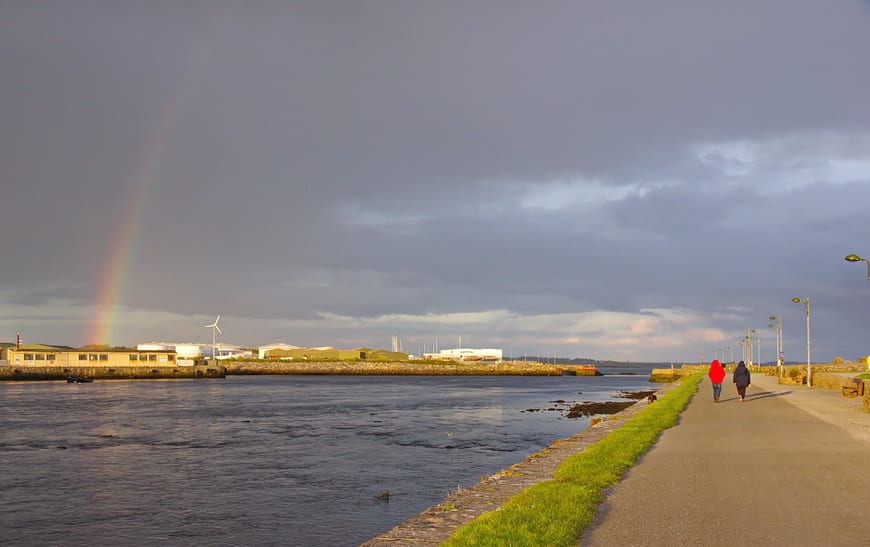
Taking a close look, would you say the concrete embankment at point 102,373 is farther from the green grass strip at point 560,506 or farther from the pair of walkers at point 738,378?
the green grass strip at point 560,506

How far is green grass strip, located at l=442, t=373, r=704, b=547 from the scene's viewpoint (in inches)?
388

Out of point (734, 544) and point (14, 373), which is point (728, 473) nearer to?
point (734, 544)

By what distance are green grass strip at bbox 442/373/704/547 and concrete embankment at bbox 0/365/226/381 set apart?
130 meters

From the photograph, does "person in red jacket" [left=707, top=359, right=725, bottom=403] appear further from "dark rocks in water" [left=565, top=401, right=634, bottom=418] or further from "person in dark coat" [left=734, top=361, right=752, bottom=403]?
"dark rocks in water" [left=565, top=401, right=634, bottom=418]

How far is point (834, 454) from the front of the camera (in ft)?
59.5

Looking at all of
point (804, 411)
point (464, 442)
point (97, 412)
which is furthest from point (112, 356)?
point (804, 411)

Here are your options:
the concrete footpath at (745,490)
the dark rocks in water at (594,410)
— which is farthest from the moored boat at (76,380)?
the concrete footpath at (745,490)

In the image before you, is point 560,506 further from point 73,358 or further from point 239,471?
point 73,358

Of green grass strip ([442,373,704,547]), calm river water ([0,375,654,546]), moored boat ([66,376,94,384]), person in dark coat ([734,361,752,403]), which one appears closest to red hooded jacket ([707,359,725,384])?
person in dark coat ([734,361,752,403])

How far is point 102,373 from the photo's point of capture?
461ft

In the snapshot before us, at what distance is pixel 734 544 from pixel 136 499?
57.5 ft

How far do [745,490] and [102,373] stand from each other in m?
146

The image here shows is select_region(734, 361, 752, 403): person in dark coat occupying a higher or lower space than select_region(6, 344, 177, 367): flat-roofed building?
higher

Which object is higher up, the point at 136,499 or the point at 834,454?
the point at 834,454
